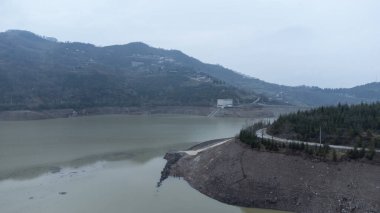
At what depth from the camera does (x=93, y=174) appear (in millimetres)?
34281

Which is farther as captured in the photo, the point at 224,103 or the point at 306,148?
the point at 224,103

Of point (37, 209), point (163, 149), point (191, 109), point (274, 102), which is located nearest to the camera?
point (37, 209)

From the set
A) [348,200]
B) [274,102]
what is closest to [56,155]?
[348,200]

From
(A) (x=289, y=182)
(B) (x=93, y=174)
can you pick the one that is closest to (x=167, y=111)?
(B) (x=93, y=174)

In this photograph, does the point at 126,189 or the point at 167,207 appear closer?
the point at 167,207

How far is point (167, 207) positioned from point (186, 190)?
3.67 meters

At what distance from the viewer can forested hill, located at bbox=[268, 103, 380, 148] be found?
100.0 feet

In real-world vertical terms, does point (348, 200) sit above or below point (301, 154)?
below

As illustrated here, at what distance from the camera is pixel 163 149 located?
152 ft

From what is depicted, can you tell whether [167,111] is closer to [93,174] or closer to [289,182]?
[93,174]

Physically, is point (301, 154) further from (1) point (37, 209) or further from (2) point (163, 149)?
(2) point (163, 149)

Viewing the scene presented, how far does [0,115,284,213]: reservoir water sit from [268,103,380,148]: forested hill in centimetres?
1008

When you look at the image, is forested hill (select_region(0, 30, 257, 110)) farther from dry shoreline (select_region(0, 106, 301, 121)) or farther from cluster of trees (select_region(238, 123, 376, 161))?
cluster of trees (select_region(238, 123, 376, 161))

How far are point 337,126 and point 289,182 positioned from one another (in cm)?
957
